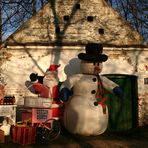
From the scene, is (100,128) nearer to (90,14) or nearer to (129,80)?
(129,80)

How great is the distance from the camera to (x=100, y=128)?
8.77 metres

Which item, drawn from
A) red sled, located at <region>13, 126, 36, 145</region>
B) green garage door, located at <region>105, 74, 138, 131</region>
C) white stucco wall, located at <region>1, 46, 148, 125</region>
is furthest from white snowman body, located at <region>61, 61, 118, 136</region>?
green garage door, located at <region>105, 74, 138, 131</region>

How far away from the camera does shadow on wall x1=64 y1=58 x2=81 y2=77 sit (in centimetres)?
1041

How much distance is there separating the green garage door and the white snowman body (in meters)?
1.73

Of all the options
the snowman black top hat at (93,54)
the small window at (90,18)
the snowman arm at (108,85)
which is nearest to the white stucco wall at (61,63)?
the small window at (90,18)

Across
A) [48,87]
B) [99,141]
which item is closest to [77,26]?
[48,87]

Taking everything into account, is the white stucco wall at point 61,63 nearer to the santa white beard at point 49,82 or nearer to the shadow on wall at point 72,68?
the shadow on wall at point 72,68

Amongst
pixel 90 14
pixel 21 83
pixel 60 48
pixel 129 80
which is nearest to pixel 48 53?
pixel 60 48

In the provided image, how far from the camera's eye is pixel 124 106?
429 inches

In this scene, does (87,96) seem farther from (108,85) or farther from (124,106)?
(124,106)

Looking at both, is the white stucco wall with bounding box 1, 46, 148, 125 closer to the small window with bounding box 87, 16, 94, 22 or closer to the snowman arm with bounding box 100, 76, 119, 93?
the small window with bounding box 87, 16, 94, 22

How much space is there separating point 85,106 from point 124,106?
2.54 metres

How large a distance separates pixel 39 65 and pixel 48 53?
0.46 metres

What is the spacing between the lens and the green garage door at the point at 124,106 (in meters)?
10.7
